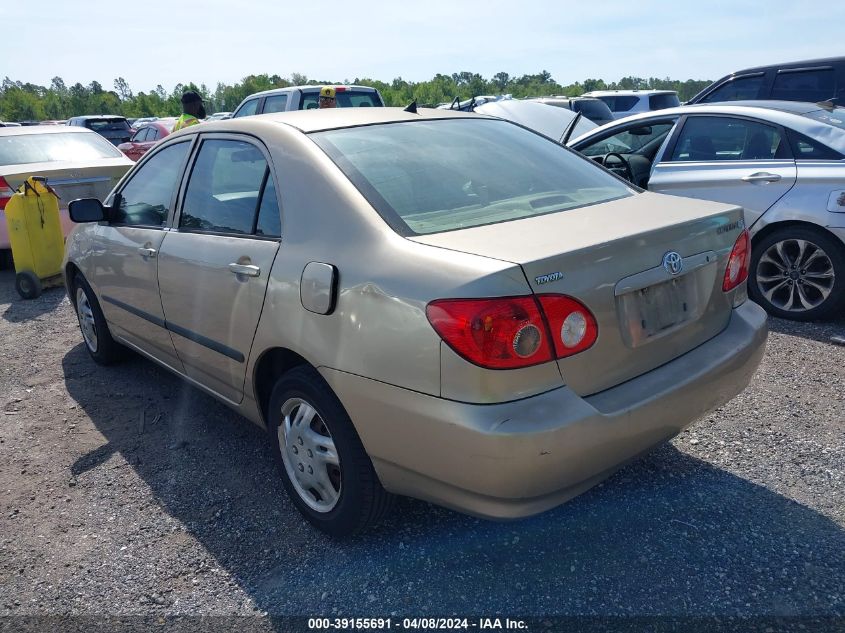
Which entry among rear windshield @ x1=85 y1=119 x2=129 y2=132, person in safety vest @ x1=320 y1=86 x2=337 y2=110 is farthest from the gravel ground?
rear windshield @ x1=85 y1=119 x2=129 y2=132

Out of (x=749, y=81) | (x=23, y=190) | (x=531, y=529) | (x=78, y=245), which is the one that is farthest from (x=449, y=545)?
(x=749, y=81)

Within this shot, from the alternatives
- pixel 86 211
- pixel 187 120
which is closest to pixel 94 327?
pixel 86 211

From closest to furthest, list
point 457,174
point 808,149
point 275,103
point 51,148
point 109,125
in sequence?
point 457,174 → point 808,149 → point 51,148 → point 275,103 → point 109,125

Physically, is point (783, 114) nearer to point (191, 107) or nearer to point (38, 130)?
point (191, 107)

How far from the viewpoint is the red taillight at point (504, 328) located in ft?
6.89

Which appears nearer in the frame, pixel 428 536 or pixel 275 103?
pixel 428 536

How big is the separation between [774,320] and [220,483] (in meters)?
4.02

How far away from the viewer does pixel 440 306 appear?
2.14m

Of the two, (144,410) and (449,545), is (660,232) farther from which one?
(144,410)

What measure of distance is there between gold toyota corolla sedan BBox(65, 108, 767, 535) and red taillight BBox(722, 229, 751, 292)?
0.01 meters

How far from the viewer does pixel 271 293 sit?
2760mm

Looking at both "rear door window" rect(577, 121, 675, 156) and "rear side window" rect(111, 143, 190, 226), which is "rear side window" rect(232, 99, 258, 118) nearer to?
"rear door window" rect(577, 121, 675, 156)

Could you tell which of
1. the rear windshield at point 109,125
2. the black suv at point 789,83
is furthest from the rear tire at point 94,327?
the rear windshield at point 109,125

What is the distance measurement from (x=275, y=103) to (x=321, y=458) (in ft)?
29.2
